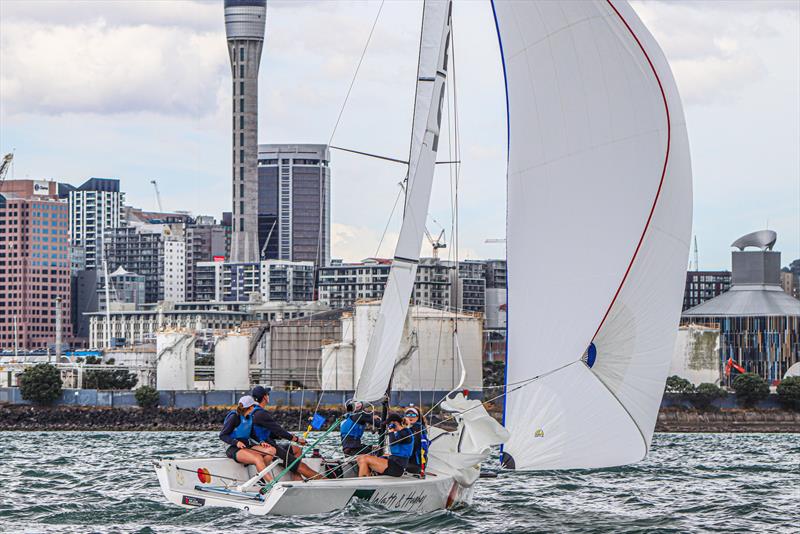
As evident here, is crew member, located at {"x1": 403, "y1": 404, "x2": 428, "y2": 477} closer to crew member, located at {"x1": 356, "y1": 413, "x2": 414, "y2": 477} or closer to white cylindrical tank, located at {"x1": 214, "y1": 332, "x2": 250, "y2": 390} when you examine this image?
crew member, located at {"x1": 356, "y1": 413, "x2": 414, "y2": 477}

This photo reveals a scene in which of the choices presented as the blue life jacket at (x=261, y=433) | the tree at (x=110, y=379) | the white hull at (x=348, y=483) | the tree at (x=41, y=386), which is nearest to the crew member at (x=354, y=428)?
the white hull at (x=348, y=483)

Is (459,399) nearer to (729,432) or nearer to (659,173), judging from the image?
(659,173)

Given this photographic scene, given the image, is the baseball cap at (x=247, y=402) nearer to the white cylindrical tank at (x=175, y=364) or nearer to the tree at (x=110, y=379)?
the white cylindrical tank at (x=175, y=364)

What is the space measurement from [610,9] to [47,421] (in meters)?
71.6

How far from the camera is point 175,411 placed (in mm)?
86562

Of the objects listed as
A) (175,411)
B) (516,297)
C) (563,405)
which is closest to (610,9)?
(516,297)

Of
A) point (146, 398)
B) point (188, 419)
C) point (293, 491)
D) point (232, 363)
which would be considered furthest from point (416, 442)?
point (232, 363)

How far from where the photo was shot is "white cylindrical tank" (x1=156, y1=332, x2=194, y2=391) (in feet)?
323

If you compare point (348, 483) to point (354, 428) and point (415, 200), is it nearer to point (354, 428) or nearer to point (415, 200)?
point (354, 428)

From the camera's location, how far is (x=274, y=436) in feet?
72.5

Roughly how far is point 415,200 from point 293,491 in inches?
220

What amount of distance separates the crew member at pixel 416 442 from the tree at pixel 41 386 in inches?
2847

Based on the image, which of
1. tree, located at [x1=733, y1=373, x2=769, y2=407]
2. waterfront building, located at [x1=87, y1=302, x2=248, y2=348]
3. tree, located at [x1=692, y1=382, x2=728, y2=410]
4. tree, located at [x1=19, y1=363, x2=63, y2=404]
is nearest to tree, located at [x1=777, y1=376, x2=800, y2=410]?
tree, located at [x1=733, y1=373, x2=769, y2=407]

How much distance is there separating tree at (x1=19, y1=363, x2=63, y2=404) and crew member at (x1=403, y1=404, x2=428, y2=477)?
7232 centimetres
